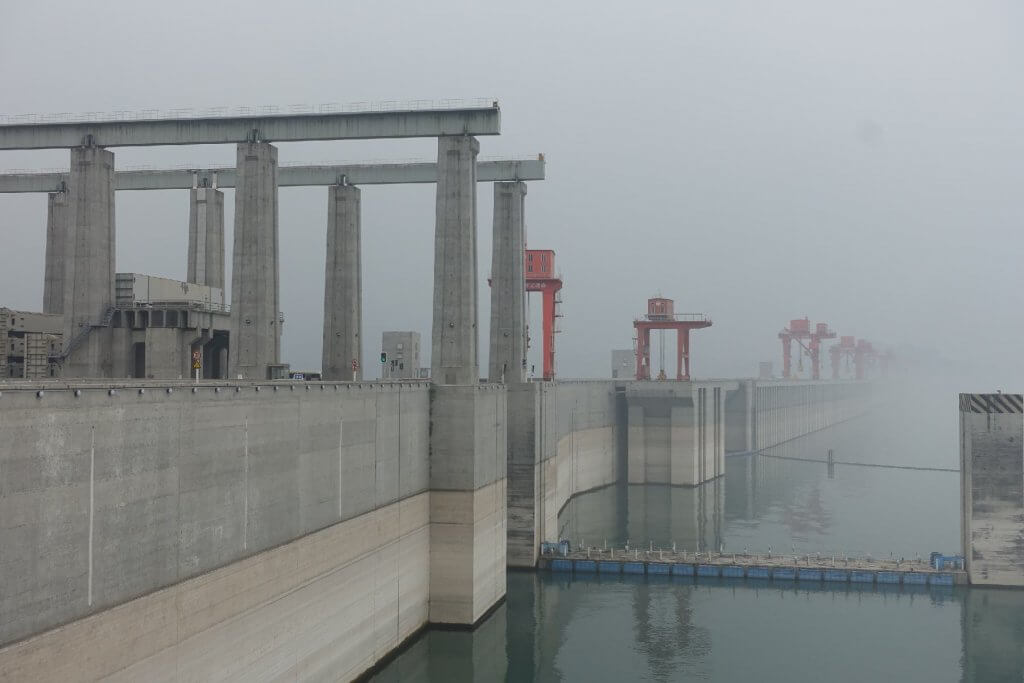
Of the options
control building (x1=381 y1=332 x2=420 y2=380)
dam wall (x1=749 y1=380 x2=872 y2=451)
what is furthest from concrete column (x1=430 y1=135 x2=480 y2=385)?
dam wall (x1=749 y1=380 x2=872 y2=451)

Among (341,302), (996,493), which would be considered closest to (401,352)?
(341,302)

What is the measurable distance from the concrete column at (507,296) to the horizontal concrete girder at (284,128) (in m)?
16.8

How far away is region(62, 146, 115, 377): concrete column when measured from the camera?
46844 millimetres

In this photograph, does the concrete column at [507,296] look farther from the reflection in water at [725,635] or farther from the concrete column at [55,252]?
the concrete column at [55,252]

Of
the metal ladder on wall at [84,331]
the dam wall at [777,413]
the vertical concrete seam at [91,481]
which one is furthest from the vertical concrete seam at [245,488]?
the dam wall at [777,413]

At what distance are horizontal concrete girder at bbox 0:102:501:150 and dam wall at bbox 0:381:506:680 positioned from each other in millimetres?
14767

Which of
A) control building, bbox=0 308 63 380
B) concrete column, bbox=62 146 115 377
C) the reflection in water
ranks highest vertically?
concrete column, bbox=62 146 115 377

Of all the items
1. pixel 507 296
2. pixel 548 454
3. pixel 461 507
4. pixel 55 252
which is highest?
pixel 55 252

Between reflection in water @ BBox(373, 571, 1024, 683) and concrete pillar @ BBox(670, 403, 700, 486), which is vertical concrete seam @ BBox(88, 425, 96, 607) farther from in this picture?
concrete pillar @ BBox(670, 403, 700, 486)

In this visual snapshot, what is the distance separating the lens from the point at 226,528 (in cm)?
2808

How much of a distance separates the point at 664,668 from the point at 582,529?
37440mm

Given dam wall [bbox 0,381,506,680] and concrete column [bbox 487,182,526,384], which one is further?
concrete column [bbox 487,182,526,384]

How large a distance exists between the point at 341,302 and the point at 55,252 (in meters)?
23.9

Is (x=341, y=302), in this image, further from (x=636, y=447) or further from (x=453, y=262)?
(x=636, y=447)
